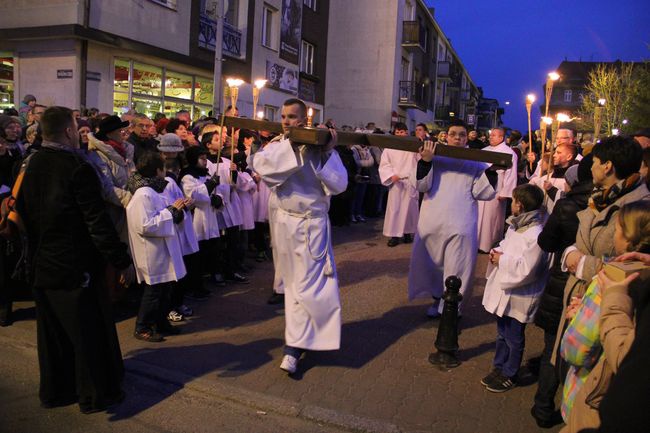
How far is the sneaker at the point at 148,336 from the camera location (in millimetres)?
5512

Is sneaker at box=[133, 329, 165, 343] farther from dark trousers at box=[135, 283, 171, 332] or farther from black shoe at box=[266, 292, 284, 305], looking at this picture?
black shoe at box=[266, 292, 284, 305]

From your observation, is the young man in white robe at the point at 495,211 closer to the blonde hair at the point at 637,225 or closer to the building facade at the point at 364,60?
the blonde hair at the point at 637,225

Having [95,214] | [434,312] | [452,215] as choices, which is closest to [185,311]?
[95,214]

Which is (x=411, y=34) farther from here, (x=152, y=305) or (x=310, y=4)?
(x=152, y=305)

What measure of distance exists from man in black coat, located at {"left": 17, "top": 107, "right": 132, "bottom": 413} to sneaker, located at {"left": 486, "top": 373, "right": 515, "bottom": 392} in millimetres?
2913

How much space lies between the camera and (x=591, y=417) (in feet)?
8.52

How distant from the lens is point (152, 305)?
17.9ft

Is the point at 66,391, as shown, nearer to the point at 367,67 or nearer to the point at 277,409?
the point at 277,409

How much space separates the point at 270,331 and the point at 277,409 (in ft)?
5.39

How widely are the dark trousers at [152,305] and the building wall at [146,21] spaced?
11.0m

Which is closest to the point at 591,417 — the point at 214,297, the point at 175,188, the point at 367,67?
the point at 175,188

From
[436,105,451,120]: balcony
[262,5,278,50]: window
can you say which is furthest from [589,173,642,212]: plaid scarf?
[436,105,451,120]: balcony

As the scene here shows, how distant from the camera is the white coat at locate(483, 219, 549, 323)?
437cm

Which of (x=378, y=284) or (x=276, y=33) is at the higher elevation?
(x=276, y=33)
